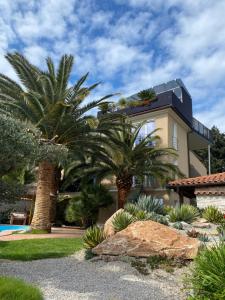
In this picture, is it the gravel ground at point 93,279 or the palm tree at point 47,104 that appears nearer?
the gravel ground at point 93,279

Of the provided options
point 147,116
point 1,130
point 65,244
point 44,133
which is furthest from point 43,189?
point 147,116

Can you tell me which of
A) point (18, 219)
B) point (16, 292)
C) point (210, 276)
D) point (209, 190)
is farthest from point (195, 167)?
point (16, 292)

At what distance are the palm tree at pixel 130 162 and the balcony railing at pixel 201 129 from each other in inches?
335

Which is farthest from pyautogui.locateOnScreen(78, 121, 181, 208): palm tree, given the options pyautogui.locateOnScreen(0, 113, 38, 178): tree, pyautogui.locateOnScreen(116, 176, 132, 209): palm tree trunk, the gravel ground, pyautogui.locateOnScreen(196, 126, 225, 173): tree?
pyautogui.locateOnScreen(196, 126, 225, 173): tree

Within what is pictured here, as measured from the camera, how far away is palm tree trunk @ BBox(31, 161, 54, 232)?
1792 cm

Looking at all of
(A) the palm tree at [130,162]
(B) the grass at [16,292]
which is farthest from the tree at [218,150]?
(B) the grass at [16,292]

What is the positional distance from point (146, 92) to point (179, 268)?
66.5 feet

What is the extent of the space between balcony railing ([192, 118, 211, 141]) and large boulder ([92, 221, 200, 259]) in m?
22.7

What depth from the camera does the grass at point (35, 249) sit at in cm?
1074

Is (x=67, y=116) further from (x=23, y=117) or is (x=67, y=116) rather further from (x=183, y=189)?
(x=183, y=189)

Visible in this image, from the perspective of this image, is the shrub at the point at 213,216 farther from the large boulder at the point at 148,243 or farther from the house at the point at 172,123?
the house at the point at 172,123

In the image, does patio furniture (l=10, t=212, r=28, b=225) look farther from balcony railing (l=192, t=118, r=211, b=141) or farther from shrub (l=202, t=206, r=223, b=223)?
balcony railing (l=192, t=118, r=211, b=141)

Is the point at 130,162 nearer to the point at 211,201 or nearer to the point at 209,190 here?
the point at 209,190

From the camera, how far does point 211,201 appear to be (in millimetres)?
16766
